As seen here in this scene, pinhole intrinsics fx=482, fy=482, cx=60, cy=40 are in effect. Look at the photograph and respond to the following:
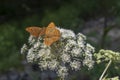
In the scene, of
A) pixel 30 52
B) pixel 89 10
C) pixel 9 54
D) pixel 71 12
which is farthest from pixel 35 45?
pixel 89 10

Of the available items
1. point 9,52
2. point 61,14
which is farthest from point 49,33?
point 61,14

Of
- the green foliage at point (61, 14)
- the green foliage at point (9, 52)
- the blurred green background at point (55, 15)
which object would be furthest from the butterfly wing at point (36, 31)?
the green foliage at point (61, 14)

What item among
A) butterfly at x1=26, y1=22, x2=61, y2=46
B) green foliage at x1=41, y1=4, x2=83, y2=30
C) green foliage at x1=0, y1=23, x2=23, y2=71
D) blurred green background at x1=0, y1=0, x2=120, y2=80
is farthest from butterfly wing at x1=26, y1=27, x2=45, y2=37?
green foliage at x1=41, y1=4, x2=83, y2=30

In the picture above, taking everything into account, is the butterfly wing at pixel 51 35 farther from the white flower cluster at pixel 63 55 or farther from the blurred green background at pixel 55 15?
the blurred green background at pixel 55 15

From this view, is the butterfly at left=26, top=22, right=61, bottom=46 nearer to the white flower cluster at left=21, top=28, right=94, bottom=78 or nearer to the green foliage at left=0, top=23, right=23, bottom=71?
the white flower cluster at left=21, top=28, right=94, bottom=78

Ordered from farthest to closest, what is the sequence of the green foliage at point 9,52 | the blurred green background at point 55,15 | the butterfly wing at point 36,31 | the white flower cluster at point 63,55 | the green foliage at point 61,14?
the green foliage at point 61,14, the blurred green background at point 55,15, the green foliage at point 9,52, the butterfly wing at point 36,31, the white flower cluster at point 63,55

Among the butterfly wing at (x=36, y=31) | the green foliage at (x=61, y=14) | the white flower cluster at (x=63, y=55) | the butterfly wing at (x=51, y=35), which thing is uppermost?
the green foliage at (x=61, y=14)
